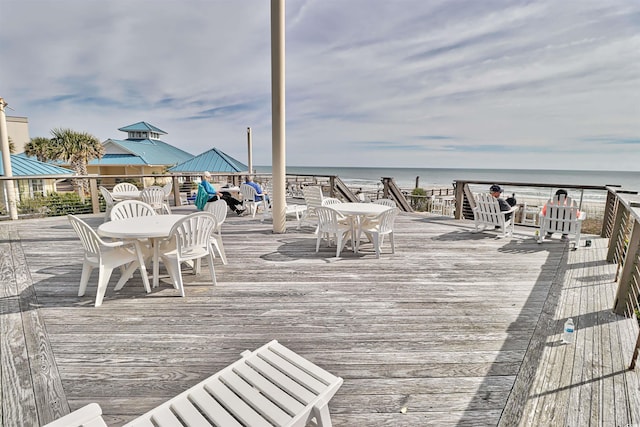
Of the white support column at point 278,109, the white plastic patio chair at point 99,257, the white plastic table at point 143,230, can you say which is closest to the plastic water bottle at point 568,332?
the white plastic table at point 143,230

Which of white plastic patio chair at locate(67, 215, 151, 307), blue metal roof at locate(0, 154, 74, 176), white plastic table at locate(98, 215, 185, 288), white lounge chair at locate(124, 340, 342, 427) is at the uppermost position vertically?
blue metal roof at locate(0, 154, 74, 176)

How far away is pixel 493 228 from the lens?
6195mm

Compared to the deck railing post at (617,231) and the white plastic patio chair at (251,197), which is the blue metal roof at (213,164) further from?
the deck railing post at (617,231)

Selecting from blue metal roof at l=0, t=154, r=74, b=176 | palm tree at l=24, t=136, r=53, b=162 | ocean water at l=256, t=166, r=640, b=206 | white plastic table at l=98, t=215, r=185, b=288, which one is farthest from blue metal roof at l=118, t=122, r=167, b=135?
white plastic table at l=98, t=215, r=185, b=288

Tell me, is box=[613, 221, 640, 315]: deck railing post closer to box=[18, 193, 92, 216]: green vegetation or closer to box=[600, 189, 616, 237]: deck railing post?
box=[600, 189, 616, 237]: deck railing post

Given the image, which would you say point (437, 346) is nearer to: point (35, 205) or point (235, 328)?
point (235, 328)

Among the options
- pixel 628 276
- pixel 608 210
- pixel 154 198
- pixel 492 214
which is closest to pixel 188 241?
pixel 628 276

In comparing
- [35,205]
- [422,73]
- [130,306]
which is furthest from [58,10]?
[422,73]

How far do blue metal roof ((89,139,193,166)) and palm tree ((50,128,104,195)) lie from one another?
1.67 metres

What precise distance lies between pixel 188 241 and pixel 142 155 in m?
19.9

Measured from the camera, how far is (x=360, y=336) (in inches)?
85.6

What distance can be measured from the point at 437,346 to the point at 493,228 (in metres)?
5.06

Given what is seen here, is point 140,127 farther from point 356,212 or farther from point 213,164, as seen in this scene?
point 356,212

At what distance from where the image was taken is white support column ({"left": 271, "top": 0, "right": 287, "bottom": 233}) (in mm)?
4840
